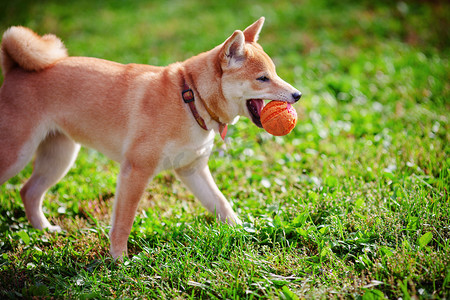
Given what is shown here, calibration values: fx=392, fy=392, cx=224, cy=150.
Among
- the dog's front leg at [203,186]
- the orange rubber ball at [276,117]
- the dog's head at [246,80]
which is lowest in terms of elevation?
the dog's front leg at [203,186]

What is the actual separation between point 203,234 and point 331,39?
6388mm

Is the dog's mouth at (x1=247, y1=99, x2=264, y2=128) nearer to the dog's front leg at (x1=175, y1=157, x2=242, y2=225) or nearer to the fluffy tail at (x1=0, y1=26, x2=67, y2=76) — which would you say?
the dog's front leg at (x1=175, y1=157, x2=242, y2=225)

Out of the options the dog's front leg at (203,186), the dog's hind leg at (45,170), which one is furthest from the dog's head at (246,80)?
the dog's hind leg at (45,170)

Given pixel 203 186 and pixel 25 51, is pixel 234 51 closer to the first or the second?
pixel 203 186

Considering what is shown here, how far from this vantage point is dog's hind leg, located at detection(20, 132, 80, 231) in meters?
3.79

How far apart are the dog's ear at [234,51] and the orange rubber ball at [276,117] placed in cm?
44

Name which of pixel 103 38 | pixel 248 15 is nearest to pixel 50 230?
pixel 103 38

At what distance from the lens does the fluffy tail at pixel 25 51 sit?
3383 mm

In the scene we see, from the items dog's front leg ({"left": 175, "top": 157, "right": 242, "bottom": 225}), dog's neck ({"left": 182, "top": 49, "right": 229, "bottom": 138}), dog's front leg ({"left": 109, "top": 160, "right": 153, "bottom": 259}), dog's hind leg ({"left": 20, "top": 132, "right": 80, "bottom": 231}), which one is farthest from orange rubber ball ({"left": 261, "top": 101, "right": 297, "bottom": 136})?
dog's hind leg ({"left": 20, "top": 132, "right": 80, "bottom": 231})

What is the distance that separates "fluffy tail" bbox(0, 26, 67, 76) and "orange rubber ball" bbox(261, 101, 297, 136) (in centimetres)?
198

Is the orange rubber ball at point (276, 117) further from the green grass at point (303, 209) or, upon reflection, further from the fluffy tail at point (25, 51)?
the fluffy tail at point (25, 51)

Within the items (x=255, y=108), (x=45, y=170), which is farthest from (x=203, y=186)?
(x=45, y=170)

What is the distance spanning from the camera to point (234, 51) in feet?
10.3

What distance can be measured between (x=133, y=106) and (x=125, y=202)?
0.80 meters
